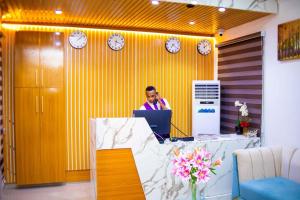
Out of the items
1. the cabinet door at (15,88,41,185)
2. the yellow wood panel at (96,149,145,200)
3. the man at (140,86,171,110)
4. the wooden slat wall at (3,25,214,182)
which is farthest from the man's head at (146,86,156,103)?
the cabinet door at (15,88,41,185)

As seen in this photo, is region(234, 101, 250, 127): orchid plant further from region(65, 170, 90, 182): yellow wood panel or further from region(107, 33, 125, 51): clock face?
region(65, 170, 90, 182): yellow wood panel

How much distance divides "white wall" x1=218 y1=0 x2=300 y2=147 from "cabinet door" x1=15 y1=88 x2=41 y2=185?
3.68m

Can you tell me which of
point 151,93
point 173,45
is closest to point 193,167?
point 151,93

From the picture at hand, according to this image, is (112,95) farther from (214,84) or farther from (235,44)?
(235,44)

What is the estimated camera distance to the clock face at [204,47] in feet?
20.3

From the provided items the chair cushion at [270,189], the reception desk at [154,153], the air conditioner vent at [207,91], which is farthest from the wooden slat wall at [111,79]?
the chair cushion at [270,189]

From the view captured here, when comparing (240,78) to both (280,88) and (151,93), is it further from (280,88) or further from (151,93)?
(151,93)

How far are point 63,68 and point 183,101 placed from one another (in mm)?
2412

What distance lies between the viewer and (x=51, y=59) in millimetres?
5090

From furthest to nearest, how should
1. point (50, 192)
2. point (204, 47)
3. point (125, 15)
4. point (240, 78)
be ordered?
1. point (204, 47)
2. point (240, 78)
3. point (50, 192)
4. point (125, 15)

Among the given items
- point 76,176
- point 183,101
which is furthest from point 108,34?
point 76,176

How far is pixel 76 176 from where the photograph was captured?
551 centimetres

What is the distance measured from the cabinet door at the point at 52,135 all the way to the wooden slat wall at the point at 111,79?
0.30m

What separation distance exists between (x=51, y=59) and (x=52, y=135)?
1.27 m
